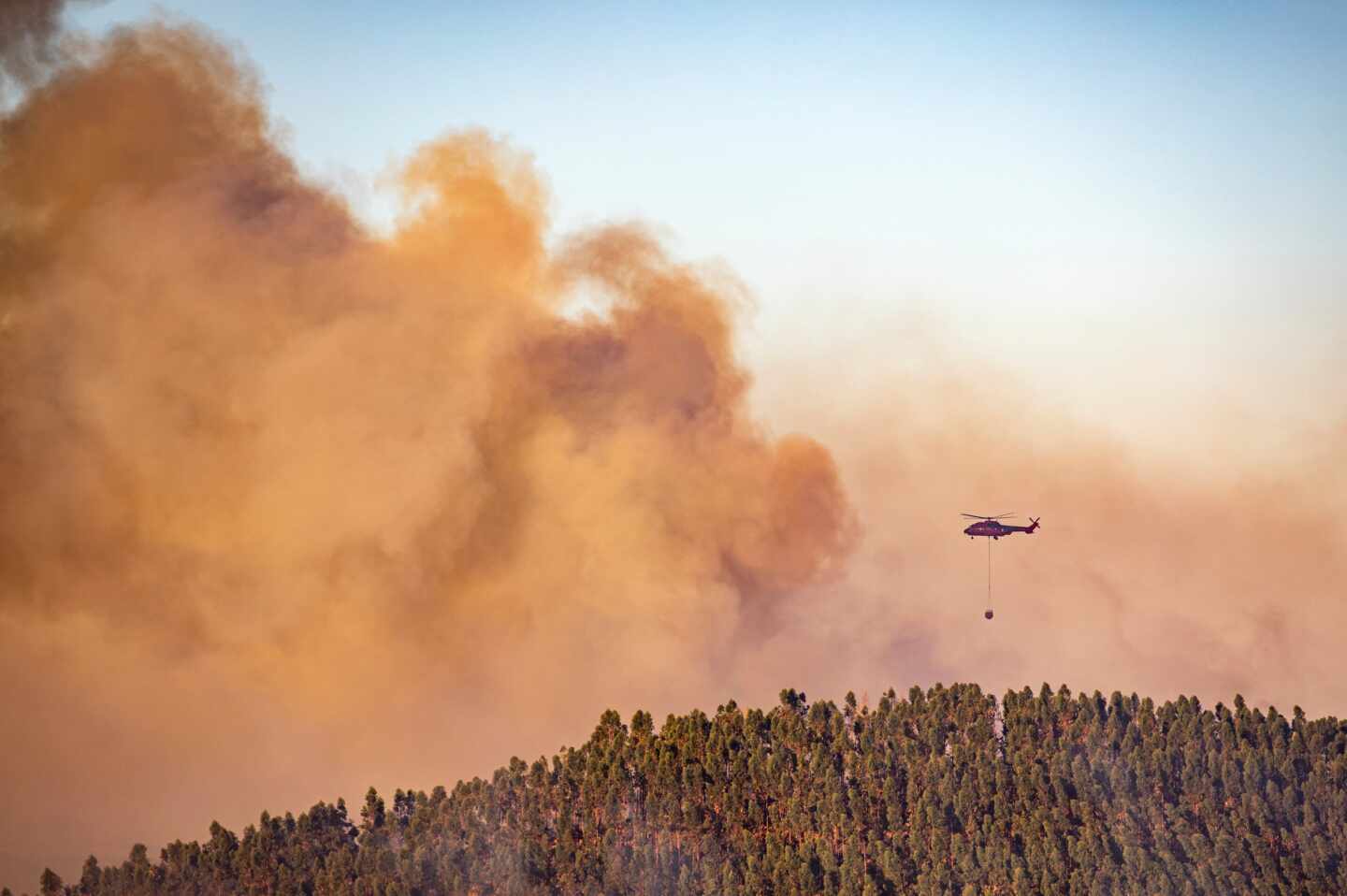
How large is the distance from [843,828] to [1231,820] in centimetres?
1582

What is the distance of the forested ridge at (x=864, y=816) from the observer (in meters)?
86.7

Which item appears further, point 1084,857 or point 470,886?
point 470,886

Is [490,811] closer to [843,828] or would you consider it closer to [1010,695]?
[843,828]

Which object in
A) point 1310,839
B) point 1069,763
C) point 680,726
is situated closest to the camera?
point 1310,839

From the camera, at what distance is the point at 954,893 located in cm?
8731

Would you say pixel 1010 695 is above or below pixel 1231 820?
above

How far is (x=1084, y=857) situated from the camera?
86.3m

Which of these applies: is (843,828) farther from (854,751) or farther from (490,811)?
(490,811)

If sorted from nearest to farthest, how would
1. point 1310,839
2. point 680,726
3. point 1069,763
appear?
1. point 1310,839
2. point 1069,763
3. point 680,726

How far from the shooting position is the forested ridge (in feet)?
284

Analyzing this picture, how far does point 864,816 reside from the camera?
9200cm

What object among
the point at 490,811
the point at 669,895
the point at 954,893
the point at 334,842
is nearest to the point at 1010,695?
the point at 954,893

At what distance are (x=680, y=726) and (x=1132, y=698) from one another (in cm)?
2046

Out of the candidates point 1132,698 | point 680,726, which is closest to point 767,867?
point 680,726
